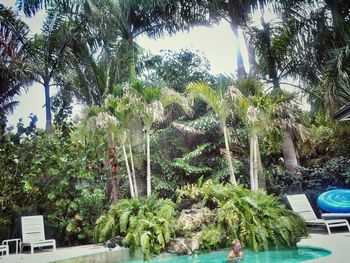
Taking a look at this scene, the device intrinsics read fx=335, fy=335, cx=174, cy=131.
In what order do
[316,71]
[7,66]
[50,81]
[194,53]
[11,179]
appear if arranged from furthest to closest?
[194,53]
[50,81]
[316,71]
[7,66]
[11,179]

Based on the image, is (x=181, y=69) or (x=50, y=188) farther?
(x=181, y=69)

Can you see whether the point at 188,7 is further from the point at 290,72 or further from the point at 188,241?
the point at 188,241

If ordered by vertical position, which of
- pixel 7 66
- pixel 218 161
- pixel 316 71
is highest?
pixel 7 66

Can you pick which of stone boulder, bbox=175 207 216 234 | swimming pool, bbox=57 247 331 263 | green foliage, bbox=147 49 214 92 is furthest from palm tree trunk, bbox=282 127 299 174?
swimming pool, bbox=57 247 331 263

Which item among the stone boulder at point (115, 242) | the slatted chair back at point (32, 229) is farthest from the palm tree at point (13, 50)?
the stone boulder at point (115, 242)

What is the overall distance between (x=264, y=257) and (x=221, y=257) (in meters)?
1.10

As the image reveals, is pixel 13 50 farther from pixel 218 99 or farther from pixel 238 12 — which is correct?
pixel 238 12

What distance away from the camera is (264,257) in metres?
8.01

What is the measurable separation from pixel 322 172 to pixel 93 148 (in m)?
9.17

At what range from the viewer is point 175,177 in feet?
47.2

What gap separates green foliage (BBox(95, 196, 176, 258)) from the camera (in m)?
9.17

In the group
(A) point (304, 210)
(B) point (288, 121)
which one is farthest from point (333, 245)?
(B) point (288, 121)

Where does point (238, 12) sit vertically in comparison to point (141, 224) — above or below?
above

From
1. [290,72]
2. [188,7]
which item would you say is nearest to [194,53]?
[188,7]
